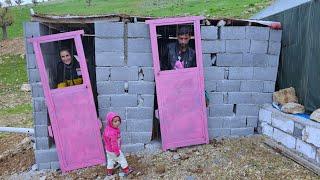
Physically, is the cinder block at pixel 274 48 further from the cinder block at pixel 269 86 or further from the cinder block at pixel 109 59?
the cinder block at pixel 109 59

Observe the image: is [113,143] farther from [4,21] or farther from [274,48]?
[4,21]

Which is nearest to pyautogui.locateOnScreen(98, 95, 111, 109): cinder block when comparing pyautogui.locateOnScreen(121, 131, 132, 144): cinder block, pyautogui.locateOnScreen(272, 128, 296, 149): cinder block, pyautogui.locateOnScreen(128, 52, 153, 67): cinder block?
pyautogui.locateOnScreen(121, 131, 132, 144): cinder block

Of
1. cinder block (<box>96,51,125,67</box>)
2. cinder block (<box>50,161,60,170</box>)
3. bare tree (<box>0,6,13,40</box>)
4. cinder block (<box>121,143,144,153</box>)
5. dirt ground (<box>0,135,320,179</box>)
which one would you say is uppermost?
bare tree (<box>0,6,13,40</box>)

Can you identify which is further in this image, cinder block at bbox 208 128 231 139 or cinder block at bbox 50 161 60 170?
cinder block at bbox 208 128 231 139

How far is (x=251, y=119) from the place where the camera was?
6836mm

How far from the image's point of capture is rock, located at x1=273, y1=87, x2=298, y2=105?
6.43 m

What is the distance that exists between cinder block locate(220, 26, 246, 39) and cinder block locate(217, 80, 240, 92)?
0.73 meters

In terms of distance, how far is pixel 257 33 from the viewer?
6559mm

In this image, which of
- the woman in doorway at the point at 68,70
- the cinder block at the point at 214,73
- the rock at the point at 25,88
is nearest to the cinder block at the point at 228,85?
the cinder block at the point at 214,73

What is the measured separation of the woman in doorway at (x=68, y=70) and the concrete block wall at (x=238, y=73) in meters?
2.04

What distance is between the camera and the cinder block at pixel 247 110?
678 centimetres

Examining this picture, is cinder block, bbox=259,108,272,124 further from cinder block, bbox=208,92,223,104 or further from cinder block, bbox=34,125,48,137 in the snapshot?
cinder block, bbox=34,125,48,137

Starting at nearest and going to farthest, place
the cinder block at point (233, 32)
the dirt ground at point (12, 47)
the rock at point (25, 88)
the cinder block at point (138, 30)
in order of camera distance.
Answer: the cinder block at point (138, 30), the cinder block at point (233, 32), the rock at point (25, 88), the dirt ground at point (12, 47)

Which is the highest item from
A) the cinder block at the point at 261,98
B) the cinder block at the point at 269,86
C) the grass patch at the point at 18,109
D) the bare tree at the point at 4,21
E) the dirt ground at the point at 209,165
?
the bare tree at the point at 4,21
